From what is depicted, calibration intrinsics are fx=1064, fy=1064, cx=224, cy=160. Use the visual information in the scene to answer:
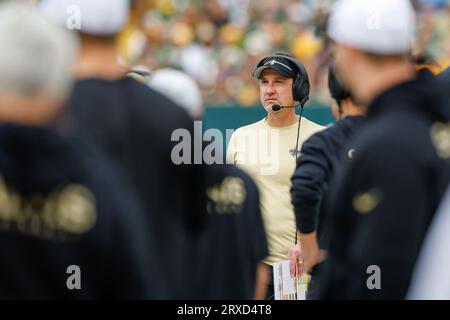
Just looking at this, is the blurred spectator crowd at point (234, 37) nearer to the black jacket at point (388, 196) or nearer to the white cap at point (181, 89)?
the white cap at point (181, 89)

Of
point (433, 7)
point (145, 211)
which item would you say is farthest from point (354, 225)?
point (433, 7)

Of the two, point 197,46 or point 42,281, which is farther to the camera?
point 197,46

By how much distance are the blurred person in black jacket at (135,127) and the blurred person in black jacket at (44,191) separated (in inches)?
33.7

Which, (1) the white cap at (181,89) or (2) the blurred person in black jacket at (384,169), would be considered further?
(1) the white cap at (181,89)

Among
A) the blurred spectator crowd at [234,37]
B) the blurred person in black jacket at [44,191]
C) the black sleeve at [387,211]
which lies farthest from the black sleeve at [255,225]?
the blurred spectator crowd at [234,37]

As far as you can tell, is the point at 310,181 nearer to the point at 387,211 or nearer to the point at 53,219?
the point at 387,211

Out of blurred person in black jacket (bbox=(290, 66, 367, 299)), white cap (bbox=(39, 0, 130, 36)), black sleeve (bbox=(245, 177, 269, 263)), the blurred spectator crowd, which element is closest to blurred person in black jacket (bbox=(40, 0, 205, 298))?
white cap (bbox=(39, 0, 130, 36))

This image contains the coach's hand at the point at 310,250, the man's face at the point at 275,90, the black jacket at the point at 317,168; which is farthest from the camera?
the man's face at the point at 275,90

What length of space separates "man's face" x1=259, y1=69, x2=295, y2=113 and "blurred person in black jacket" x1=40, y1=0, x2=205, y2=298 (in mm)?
3469

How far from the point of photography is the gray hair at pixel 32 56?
2975 mm

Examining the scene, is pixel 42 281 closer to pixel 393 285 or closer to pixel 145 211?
pixel 145 211

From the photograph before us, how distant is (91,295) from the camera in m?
3.14

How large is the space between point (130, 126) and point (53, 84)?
3.37ft

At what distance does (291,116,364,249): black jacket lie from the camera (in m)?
5.84
